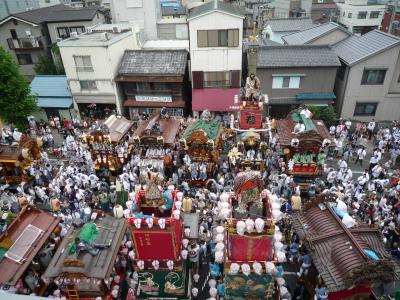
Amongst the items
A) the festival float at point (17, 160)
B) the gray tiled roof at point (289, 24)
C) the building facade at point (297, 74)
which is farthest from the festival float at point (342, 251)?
the gray tiled roof at point (289, 24)

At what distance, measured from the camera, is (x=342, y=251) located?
12.3 metres

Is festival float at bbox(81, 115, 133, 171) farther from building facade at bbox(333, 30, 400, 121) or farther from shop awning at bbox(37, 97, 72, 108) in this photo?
building facade at bbox(333, 30, 400, 121)

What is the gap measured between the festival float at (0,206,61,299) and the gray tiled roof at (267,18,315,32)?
128ft

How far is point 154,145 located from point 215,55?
11.9 metres

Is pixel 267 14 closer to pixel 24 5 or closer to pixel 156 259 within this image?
pixel 24 5

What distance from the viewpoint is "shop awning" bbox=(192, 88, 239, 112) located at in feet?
103

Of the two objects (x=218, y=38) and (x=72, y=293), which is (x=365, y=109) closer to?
(x=218, y=38)

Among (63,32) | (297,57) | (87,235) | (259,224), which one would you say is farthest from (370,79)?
(63,32)

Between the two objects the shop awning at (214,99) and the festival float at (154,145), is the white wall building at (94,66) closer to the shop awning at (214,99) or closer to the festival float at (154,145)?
the shop awning at (214,99)

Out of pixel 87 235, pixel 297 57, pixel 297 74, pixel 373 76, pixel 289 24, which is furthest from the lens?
pixel 289 24

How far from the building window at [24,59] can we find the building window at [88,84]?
12.5 m

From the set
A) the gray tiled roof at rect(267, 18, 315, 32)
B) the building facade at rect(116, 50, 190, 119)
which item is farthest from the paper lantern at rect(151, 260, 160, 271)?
the gray tiled roof at rect(267, 18, 315, 32)

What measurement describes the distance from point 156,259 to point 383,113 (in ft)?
89.2

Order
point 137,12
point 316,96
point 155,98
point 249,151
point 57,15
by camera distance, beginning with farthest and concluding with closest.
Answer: point 57,15 < point 137,12 < point 155,98 < point 316,96 < point 249,151
